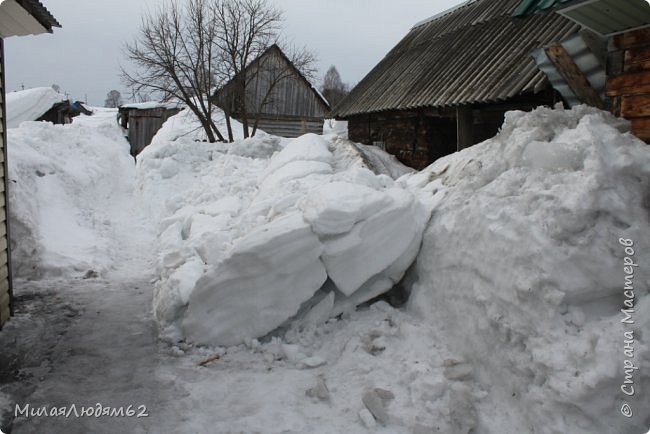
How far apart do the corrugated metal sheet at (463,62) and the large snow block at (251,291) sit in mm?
4475

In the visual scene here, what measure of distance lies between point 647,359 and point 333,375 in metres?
2.09

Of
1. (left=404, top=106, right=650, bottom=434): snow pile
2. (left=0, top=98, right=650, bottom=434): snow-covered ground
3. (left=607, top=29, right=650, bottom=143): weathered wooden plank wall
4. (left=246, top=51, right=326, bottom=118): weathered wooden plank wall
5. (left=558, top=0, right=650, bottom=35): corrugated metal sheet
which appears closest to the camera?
(left=404, top=106, right=650, bottom=434): snow pile

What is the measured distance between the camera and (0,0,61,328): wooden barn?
443 centimetres

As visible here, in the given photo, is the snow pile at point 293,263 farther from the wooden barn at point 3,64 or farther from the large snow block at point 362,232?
the wooden barn at point 3,64

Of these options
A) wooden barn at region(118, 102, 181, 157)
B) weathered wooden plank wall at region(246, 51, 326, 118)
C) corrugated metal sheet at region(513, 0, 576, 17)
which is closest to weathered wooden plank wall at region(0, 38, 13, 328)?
corrugated metal sheet at region(513, 0, 576, 17)

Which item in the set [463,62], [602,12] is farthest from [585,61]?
[463,62]

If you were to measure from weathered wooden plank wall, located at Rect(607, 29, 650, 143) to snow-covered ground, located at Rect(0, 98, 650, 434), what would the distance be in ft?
0.52

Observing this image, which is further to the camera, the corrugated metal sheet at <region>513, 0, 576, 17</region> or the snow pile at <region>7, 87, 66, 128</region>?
the snow pile at <region>7, 87, 66, 128</region>

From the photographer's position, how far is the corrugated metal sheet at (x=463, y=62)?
7320 millimetres

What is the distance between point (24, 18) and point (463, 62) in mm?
7330

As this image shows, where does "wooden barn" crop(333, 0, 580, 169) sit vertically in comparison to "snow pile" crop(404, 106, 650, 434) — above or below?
above

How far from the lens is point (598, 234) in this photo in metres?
3.18

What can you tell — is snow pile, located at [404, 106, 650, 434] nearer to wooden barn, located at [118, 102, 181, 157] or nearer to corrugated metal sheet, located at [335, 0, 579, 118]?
corrugated metal sheet, located at [335, 0, 579, 118]

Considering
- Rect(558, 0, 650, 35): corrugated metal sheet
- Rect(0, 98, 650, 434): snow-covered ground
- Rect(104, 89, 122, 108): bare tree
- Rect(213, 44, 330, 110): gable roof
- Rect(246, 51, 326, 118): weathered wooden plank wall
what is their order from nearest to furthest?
Rect(0, 98, 650, 434): snow-covered ground, Rect(558, 0, 650, 35): corrugated metal sheet, Rect(213, 44, 330, 110): gable roof, Rect(246, 51, 326, 118): weathered wooden plank wall, Rect(104, 89, 122, 108): bare tree
